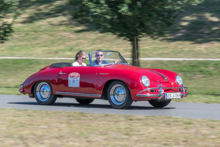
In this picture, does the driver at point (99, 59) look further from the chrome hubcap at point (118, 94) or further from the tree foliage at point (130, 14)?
the tree foliage at point (130, 14)

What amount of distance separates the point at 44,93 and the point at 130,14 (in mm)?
4675

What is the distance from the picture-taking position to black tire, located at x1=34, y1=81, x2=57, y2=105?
1040 centimetres

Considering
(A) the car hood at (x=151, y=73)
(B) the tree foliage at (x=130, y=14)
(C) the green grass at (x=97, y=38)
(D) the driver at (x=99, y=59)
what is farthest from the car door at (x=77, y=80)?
(C) the green grass at (x=97, y=38)

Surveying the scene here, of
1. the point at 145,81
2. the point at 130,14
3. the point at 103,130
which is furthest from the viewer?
the point at 130,14

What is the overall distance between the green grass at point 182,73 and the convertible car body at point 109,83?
9.08ft

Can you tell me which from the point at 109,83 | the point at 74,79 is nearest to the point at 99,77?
the point at 109,83

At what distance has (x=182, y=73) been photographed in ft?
58.9

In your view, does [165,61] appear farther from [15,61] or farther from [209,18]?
[209,18]

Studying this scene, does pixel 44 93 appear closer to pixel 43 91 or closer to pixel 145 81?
pixel 43 91

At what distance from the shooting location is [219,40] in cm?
2581

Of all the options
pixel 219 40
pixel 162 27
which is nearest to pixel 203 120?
pixel 162 27

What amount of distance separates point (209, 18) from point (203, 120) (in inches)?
963

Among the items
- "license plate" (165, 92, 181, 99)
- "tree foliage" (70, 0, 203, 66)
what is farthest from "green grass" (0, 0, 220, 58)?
"license plate" (165, 92, 181, 99)

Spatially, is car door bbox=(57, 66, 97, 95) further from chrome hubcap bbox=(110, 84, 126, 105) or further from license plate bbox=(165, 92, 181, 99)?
license plate bbox=(165, 92, 181, 99)
